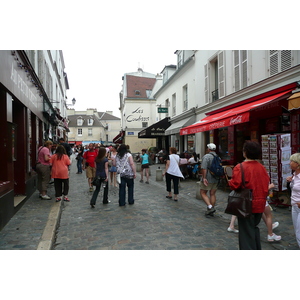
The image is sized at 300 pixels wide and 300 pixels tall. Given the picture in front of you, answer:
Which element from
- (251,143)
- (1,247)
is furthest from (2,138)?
(251,143)

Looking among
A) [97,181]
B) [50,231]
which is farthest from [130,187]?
[50,231]

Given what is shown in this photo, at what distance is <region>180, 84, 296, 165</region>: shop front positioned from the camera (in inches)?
293

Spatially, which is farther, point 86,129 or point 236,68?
point 86,129

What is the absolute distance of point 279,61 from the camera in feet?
26.0

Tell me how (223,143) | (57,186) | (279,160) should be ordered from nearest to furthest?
(279,160)
(57,186)
(223,143)

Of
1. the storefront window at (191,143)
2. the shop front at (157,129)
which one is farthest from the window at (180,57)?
the storefront window at (191,143)

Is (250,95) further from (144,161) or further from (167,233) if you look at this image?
(167,233)

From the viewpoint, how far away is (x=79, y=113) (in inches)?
2421

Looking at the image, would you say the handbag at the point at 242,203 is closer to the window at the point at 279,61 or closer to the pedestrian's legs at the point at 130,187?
the pedestrian's legs at the point at 130,187

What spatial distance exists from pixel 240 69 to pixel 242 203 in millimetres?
8085

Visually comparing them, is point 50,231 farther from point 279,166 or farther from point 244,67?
point 244,67

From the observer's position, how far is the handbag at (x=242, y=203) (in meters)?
3.11

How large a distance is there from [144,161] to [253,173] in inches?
320

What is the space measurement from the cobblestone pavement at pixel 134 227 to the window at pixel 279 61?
414 centimetres
